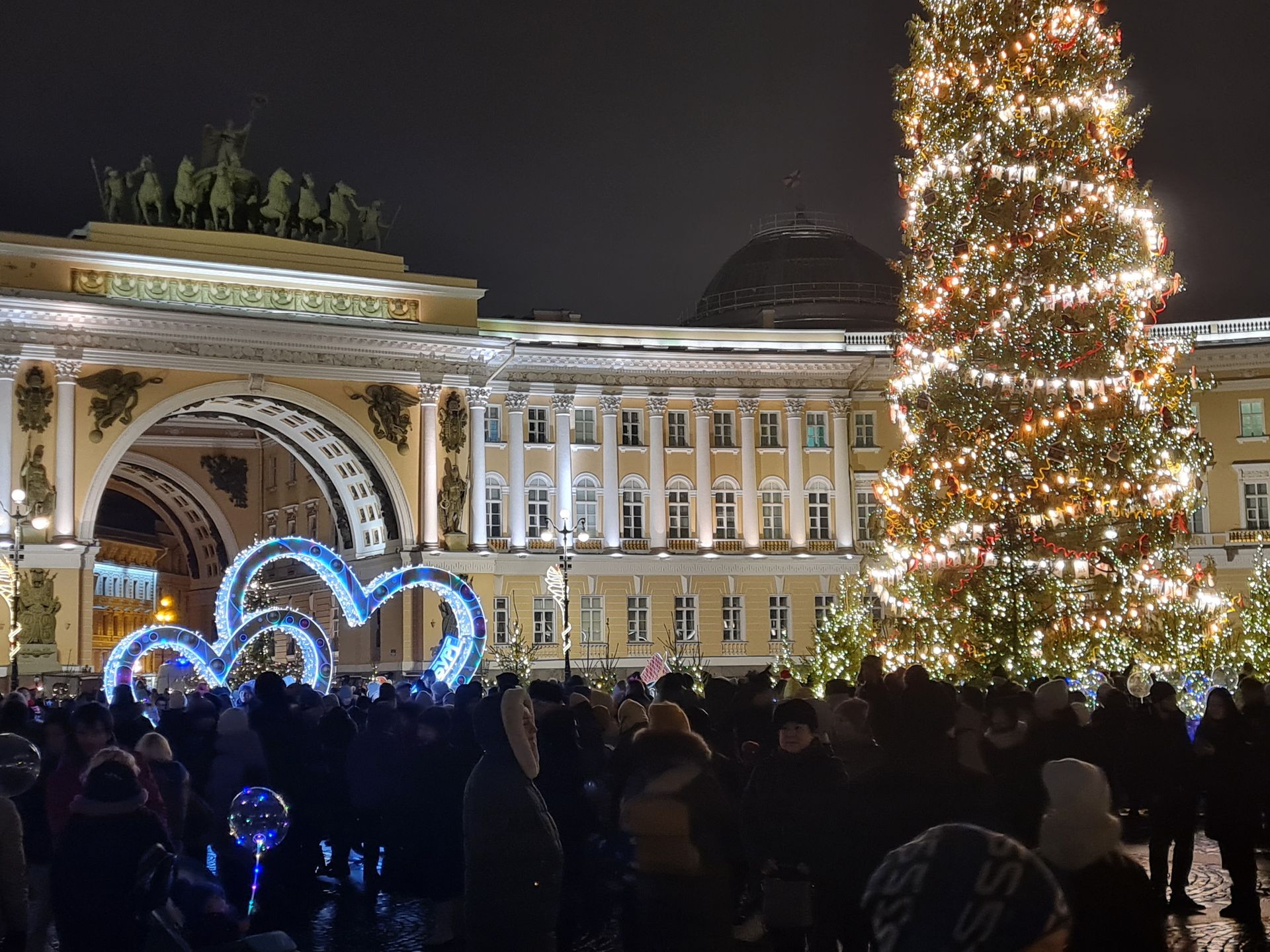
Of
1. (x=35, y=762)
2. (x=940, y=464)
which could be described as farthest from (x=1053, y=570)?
(x=35, y=762)

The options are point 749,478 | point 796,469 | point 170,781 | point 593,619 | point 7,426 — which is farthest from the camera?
point 796,469

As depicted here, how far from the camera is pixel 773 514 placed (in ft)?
165

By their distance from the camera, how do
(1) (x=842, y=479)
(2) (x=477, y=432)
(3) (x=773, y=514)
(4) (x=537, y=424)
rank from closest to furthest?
(2) (x=477, y=432), (4) (x=537, y=424), (3) (x=773, y=514), (1) (x=842, y=479)

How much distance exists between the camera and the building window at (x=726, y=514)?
1959 inches

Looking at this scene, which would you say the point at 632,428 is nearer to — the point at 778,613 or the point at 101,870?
the point at 778,613

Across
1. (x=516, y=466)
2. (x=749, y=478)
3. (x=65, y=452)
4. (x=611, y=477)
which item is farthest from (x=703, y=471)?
(x=65, y=452)

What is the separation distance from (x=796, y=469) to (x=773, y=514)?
1.68m

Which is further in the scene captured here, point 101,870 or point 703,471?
point 703,471

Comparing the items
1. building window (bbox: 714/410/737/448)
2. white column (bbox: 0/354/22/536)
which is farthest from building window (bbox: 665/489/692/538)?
white column (bbox: 0/354/22/536)

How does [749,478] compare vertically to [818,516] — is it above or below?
above

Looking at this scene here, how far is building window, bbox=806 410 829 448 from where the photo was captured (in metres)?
50.6

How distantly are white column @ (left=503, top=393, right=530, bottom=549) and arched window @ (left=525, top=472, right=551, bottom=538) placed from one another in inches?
15.7

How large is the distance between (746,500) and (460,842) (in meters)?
39.7

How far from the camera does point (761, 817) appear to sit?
7.66 meters
